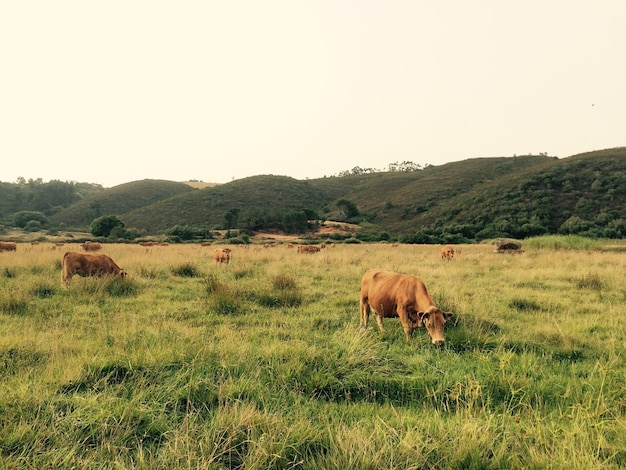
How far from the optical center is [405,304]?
19.9 ft

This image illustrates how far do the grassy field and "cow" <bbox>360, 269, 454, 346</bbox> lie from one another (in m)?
0.29

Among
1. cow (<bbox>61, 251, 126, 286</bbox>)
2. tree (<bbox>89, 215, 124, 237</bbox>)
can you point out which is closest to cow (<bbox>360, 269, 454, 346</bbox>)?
cow (<bbox>61, 251, 126, 286</bbox>)

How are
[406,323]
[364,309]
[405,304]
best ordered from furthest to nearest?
[364,309]
[405,304]
[406,323]

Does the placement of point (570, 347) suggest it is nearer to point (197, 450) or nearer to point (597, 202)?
point (197, 450)

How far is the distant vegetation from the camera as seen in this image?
165 ft

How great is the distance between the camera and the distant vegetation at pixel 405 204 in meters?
50.2

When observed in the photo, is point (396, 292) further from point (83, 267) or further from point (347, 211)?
point (347, 211)

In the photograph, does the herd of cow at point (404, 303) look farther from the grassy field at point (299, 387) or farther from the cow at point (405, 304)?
the grassy field at point (299, 387)

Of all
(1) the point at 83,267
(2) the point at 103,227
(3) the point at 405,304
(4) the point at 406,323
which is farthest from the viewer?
(2) the point at 103,227

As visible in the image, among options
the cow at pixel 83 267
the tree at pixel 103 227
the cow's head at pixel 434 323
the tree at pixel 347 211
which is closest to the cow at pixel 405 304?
the cow's head at pixel 434 323

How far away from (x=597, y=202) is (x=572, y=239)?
106 ft

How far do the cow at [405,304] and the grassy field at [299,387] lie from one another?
0.29m

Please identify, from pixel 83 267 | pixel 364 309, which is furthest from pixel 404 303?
pixel 83 267

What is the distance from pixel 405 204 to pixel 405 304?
78305 millimetres
